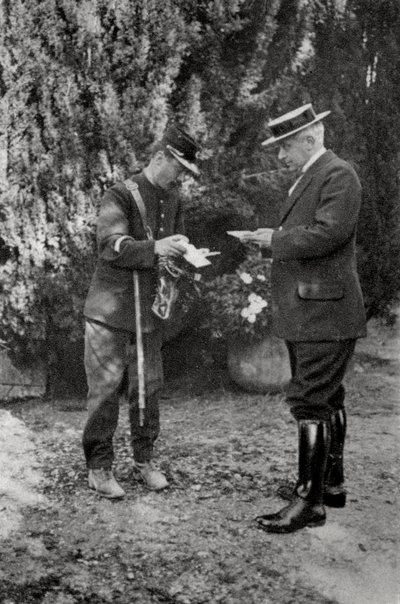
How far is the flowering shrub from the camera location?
223 inches

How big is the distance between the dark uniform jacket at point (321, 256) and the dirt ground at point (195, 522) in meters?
1.06

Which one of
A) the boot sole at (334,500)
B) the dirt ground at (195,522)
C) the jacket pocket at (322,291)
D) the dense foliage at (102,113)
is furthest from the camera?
the dense foliage at (102,113)

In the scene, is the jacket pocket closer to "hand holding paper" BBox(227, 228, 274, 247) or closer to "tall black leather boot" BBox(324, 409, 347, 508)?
"hand holding paper" BBox(227, 228, 274, 247)

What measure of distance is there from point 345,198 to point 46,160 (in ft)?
9.06

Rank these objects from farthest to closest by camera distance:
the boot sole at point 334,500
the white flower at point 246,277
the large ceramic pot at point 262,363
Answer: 1. the large ceramic pot at point 262,363
2. the white flower at point 246,277
3. the boot sole at point 334,500

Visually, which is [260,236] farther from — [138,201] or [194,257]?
[138,201]

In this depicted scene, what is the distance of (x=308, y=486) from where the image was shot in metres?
3.49

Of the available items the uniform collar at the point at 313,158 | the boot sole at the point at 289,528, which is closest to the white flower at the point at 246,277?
the uniform collar at the point at 313,158

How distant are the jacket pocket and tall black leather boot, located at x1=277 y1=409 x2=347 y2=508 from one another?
27.2 inches

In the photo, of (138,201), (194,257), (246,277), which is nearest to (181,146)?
(138,201)

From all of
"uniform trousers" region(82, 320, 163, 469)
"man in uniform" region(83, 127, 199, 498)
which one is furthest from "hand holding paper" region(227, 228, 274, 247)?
"uniform trousers" region(82, 320, 163, 469)

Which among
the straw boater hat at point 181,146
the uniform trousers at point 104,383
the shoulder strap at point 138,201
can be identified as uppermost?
the straw boater hat at point 181,146

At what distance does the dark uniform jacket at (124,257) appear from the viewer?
366 centimetres

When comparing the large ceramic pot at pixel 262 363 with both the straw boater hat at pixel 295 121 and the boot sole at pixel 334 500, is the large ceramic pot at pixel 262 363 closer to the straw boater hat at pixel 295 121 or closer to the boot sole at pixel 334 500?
the boot sole at pixel 334 500
